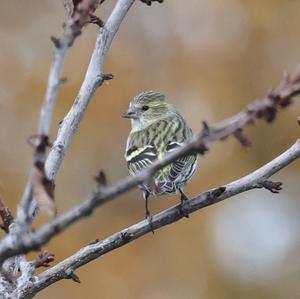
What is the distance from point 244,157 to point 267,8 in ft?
6.59

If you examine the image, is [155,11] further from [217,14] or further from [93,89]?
[93,89]

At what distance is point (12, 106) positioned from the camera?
32.8ft

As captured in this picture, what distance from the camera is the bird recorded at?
421cm

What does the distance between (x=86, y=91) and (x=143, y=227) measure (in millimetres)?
664

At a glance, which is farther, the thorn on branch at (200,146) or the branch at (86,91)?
the branch at (86,91)

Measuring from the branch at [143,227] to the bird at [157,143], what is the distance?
0.28ft

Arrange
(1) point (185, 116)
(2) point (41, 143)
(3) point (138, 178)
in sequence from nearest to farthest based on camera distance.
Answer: (3) point (138, 178) → (2) point (41, 143) → (1) point (185, 116)

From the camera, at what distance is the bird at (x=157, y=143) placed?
4.21m

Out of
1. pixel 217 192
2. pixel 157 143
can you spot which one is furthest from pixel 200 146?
pixel 157 143

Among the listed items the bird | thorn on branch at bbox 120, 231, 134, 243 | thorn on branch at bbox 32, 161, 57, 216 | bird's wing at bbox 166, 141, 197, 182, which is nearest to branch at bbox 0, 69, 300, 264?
thorn on branch at bbox 32, 161, 57, 216

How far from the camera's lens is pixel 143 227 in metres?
3.40

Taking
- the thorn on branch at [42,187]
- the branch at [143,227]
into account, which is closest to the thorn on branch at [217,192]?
the branch at [143,227]

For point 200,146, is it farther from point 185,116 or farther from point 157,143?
point 185,116

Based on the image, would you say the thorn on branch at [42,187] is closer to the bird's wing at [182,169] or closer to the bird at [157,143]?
the bird at [157,143]
